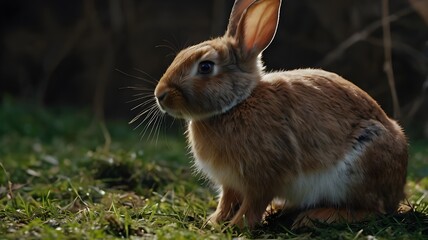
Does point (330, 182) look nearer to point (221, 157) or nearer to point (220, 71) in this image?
point (221, 157)

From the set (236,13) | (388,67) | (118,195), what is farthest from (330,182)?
(388,67)

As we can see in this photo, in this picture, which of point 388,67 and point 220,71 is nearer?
point 220,71

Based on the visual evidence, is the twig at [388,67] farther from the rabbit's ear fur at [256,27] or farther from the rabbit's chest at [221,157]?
the rabbit's chest at [221,157]

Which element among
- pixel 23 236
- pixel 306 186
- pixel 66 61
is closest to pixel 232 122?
pixel 306 186

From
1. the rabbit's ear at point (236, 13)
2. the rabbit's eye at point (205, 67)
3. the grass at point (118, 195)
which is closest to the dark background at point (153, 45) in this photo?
the grass at point (118, 195)

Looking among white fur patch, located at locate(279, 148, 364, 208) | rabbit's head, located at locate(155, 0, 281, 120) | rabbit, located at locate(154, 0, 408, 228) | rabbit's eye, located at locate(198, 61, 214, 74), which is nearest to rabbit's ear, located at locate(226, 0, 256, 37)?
rabbit's head, located at locate(155, 0, 281, 120)

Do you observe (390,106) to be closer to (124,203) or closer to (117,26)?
(117,26)

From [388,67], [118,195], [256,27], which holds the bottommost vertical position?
[118,195]
